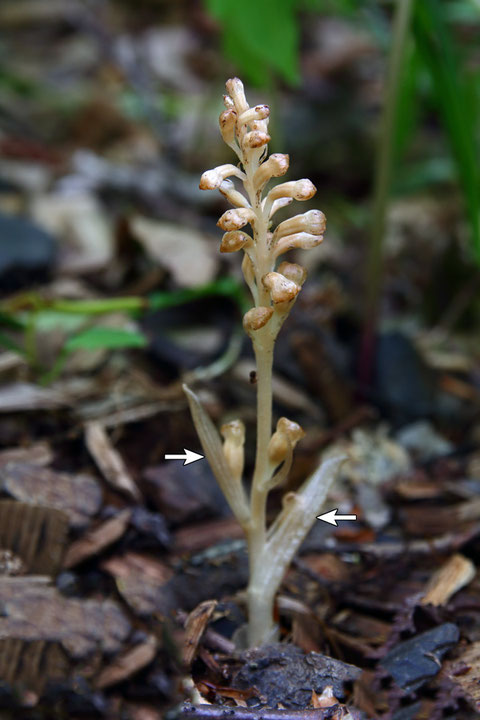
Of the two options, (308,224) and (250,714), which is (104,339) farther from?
(250,714)

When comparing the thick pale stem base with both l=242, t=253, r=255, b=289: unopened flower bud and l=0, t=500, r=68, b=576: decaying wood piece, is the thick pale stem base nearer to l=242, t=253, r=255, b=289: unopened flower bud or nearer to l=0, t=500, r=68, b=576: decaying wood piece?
l=0, t=500, r=68, b=576: decaying wood piece

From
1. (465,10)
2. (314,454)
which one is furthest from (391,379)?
(465,10)

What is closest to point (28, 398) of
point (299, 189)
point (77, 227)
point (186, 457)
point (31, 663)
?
point (186, 457)

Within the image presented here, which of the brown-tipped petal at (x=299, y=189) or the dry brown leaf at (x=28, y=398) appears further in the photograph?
the dry brown leaf at (x=28, y=398)

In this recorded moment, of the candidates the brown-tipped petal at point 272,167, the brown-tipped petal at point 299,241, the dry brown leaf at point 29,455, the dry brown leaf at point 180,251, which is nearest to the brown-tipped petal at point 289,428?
the brown-tipped petal at point 299,241

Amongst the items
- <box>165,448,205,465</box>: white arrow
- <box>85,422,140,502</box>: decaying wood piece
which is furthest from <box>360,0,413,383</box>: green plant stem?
<box>85,422,140,502</box>: decaying wood piece

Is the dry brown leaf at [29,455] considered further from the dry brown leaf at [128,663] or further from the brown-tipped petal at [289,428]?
the brown-tipped petal at [289,428]
